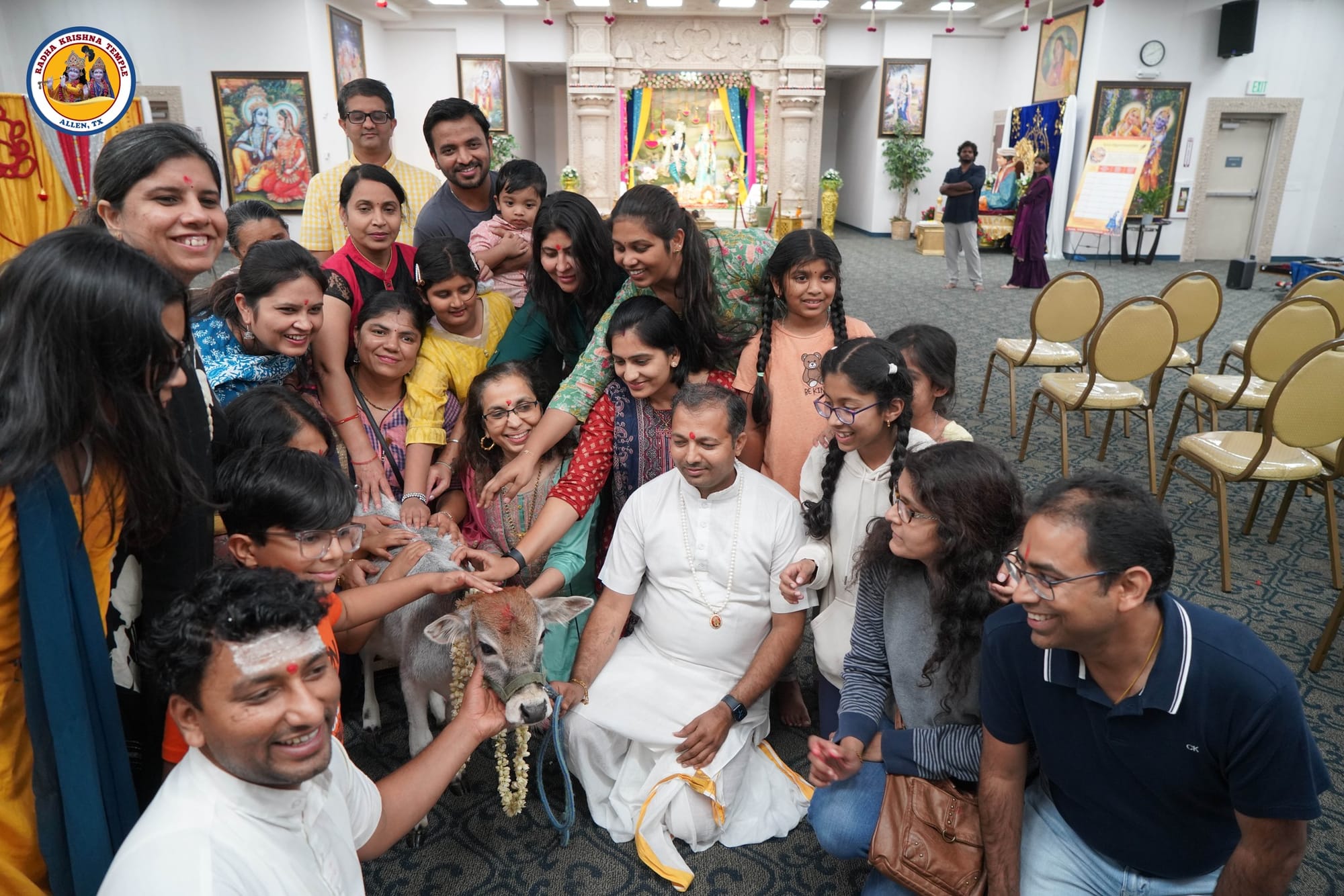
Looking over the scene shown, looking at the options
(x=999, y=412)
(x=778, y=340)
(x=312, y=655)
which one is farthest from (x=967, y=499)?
(x=999, y=412)

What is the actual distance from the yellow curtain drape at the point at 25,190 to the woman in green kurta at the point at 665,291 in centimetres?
812

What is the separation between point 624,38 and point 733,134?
306 cm

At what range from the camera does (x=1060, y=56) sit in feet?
48.8

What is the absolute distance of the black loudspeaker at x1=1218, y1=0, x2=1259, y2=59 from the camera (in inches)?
509

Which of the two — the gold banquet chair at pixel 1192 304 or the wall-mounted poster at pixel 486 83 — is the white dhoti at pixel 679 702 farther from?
the wall-mounted poster at pixel 486 83

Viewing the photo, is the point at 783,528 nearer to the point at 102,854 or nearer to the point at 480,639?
the point at 480,639

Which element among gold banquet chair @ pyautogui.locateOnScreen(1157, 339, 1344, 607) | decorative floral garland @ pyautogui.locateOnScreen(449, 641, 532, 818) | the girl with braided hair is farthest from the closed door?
decorative floral garland @ pyautogui.locateOnScreen(449, 641, 532, 818)

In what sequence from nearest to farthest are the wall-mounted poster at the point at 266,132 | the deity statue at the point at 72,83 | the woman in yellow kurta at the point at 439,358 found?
the woman in yellow kurta at the point at 439,358 → the deity statue at the point at 72,83 → the wall-mounted poster at the point at 266,132

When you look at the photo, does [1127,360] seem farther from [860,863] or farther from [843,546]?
[860,863]

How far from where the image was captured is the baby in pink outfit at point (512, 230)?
3.64 meters

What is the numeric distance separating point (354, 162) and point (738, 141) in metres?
15.1

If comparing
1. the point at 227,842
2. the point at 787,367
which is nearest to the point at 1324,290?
the point at 787,367

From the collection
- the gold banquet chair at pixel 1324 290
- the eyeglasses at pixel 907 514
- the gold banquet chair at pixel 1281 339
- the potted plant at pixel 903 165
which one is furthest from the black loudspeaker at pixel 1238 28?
the eyeglasses at pixel 907 514

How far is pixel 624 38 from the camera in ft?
56.1
